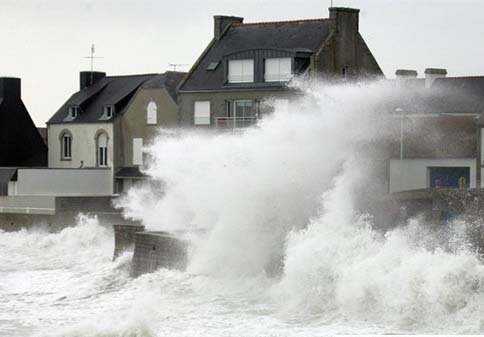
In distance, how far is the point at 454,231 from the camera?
27375mm

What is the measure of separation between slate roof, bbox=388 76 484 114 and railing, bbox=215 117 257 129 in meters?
5.27

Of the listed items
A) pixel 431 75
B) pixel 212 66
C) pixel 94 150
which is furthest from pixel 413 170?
pixel 94 150

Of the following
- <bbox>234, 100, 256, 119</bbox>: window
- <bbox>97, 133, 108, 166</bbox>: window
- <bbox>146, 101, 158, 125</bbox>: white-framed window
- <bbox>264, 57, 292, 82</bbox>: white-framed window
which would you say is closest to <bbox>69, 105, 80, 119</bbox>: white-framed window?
<bbox>97, 133, 108, 166</bbox>: window

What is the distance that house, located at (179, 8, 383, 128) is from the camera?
146ft

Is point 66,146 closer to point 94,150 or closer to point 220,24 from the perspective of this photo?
point 94,150

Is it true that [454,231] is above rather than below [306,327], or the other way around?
above

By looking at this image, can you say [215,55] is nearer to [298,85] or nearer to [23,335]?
[298,85]

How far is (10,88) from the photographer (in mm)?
58812

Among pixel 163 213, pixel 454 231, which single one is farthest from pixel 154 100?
pixel 454 231

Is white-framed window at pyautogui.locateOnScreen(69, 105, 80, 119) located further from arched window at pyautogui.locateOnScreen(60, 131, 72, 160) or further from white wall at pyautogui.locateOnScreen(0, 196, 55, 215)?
white wall at pyautogui.locateOnScreen(0, 196, 55, 215)

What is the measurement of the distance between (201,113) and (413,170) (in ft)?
27.0

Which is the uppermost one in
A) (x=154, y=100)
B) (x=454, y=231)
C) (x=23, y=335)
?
(x=154, y=100)

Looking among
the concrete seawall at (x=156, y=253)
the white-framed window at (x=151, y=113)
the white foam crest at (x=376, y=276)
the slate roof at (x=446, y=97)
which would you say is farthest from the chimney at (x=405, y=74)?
the white foam crest at (x=376, y=276)

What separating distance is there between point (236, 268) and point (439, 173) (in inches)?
613
